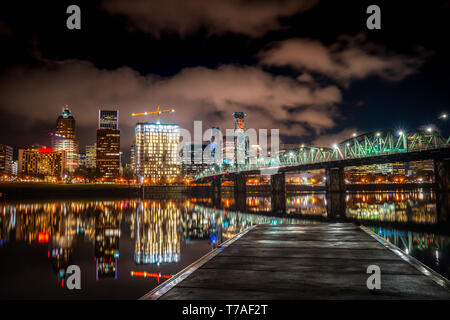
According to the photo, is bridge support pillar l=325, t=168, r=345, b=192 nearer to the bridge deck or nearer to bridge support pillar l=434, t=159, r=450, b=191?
bridge support pillar l=434, t=159, r=450, b=191

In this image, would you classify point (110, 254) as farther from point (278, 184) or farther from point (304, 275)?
point (278, 184)

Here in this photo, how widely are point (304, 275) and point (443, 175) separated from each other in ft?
235

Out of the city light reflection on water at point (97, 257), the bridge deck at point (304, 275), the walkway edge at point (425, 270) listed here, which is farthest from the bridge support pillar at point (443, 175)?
the walkway edge at point (425, 270)

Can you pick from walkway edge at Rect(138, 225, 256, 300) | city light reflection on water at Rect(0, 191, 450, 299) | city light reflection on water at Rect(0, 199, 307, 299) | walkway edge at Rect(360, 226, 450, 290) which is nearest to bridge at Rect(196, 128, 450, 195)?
city light reflection on water at Rect(0, 191, 450, 299)

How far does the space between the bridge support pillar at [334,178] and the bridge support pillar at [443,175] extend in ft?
82.9

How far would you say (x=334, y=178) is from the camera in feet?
289

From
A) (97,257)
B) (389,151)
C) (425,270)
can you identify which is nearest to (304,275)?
(425,270)

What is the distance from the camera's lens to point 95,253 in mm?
18297

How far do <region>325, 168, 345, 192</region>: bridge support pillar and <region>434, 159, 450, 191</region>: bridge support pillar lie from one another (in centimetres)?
2526

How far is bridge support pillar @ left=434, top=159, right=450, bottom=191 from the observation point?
209ft

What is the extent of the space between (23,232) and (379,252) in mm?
29292

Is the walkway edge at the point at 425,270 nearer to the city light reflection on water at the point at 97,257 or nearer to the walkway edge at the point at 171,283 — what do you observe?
the walkway edge at the point at 171,283

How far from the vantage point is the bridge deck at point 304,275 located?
6.38 meters
